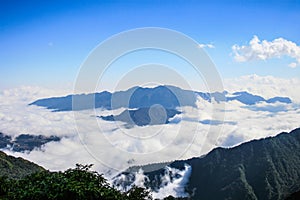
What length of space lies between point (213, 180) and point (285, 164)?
39.7m

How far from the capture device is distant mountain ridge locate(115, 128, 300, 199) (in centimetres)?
14900

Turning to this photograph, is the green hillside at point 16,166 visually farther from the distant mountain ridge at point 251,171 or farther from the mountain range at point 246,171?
the distant mountain ridge at point 251,171

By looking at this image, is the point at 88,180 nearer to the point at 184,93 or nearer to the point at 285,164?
the point at 184,93

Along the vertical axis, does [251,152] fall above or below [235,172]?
above

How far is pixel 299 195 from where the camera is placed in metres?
54.9

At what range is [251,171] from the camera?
547ft

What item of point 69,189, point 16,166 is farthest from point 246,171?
point 69,189

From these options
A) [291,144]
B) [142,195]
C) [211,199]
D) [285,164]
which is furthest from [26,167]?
[291,144]

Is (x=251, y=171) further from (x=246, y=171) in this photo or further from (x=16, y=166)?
(x=16, y=166)

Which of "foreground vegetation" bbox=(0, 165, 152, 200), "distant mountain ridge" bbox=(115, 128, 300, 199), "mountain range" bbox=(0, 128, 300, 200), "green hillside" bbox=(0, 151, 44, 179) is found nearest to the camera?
"foreground vegetation" bbox=(0, 165, 152, 200)

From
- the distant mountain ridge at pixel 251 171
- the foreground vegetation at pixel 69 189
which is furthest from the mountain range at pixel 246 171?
the foreground vegetation at pixel 69 189

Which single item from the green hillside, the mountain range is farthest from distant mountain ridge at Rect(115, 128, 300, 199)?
the green hillside

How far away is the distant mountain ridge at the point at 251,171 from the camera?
149000mm

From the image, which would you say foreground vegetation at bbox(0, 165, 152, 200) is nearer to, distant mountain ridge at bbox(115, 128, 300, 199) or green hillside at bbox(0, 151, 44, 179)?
green hillside at bbox(0, 151, 44, 179)
